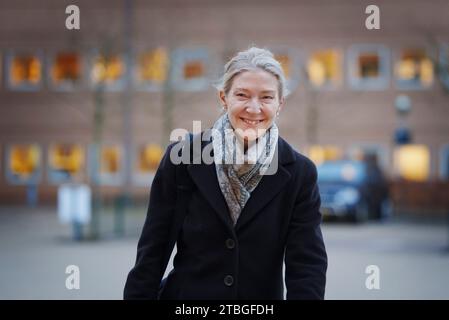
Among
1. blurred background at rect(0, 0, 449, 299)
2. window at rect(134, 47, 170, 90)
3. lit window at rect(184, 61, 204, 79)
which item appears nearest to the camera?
blurred background at rect(0, 0, 449, 299)

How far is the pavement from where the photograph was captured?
11.0 metres

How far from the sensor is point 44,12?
3428cm

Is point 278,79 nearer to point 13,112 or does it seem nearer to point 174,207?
point 174,207

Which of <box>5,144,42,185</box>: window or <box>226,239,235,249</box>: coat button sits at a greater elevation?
<box>226,239,235,249</box>: coat button

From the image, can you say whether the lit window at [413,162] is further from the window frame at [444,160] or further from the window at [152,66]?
the window at [152,66]

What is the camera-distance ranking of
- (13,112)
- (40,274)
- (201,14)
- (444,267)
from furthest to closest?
(13,112) → (201,14) → (444,267) → (40,274)

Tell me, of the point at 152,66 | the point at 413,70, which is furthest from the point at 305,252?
the point at 413,70

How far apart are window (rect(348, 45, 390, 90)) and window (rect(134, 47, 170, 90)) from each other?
7.34m

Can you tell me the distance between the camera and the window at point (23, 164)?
1414 inches

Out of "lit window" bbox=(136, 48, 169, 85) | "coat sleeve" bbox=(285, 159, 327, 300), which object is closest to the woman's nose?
"coat sleeve" bbox=(285, 159, 327, 300)

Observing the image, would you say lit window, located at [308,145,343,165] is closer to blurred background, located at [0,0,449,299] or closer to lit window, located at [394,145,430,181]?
blurred background, located at [0,0,449,299]
